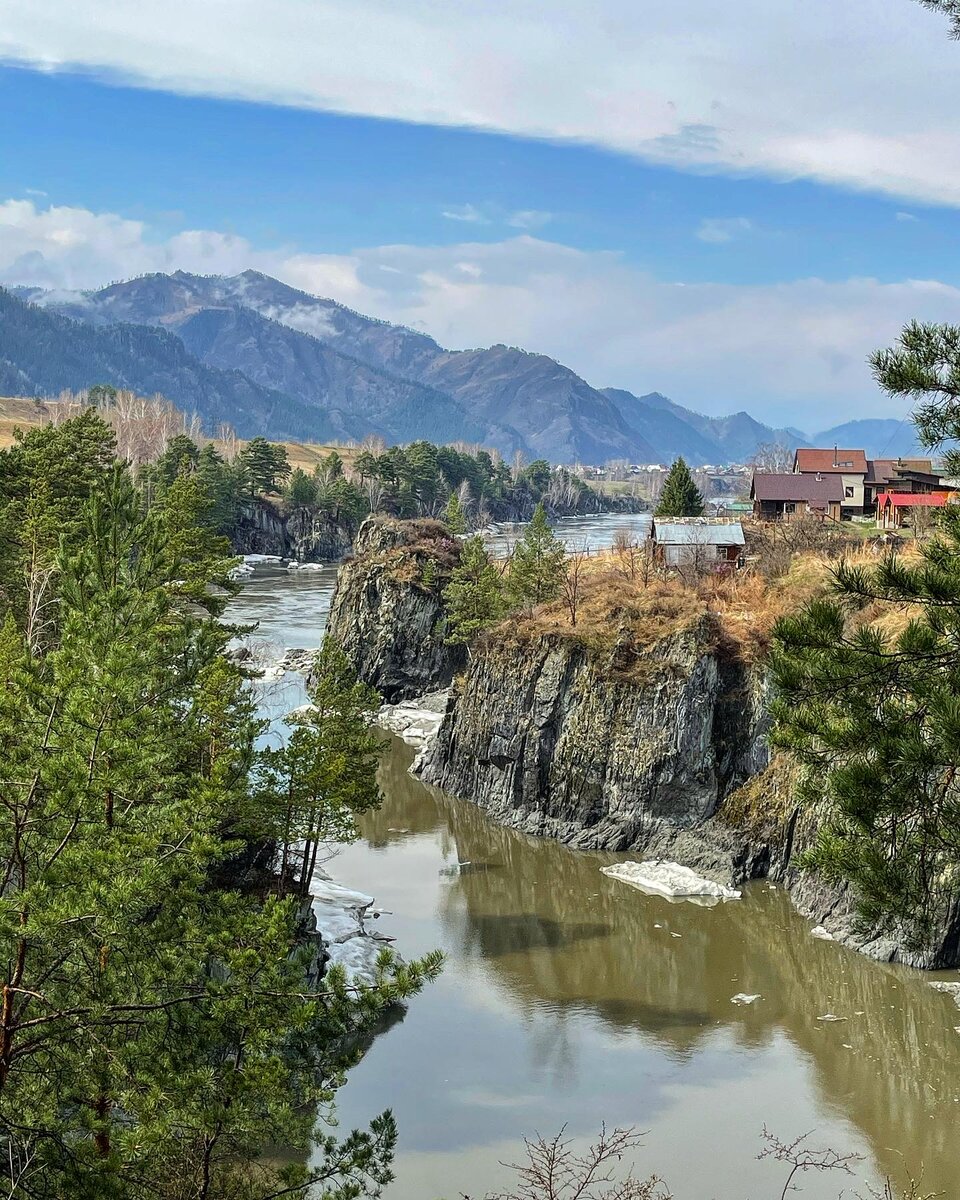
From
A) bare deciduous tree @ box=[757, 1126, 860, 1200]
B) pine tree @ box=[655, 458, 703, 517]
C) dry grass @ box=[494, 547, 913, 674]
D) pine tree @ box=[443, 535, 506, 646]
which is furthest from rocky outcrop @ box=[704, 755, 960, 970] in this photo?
pine tree @ box=[655, 458, 703, 517]

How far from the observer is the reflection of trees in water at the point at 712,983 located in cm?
2419

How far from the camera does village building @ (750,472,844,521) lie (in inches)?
3132

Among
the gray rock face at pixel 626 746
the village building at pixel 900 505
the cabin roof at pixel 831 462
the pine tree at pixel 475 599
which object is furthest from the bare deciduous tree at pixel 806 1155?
the cabin roof at pixel 831 462

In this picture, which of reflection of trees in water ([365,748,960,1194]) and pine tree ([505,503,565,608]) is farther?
pine tree ([505,503,565,608])

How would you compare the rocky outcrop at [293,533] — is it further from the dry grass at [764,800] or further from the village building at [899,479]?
the dry grass at [764,800]

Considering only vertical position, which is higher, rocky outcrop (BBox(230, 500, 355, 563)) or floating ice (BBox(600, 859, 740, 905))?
Result: rocky outcrop (BBox(230, 500, 355, 563))

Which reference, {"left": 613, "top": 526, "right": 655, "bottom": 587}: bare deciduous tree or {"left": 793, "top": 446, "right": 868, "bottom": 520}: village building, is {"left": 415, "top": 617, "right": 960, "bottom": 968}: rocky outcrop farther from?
{"left": 793, "top": 446, "right": 868, "bottom": 520}: village building

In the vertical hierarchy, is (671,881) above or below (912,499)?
below

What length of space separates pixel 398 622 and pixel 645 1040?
39.2 m

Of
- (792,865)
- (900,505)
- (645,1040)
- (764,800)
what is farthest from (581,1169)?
(900,505)

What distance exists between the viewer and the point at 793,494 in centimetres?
8062

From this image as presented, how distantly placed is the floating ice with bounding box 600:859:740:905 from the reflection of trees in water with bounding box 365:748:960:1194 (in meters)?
0.56

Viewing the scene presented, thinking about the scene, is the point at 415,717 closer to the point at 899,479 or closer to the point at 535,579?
the point at 535,579

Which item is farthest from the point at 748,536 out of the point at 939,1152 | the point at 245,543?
the point at 245,543
